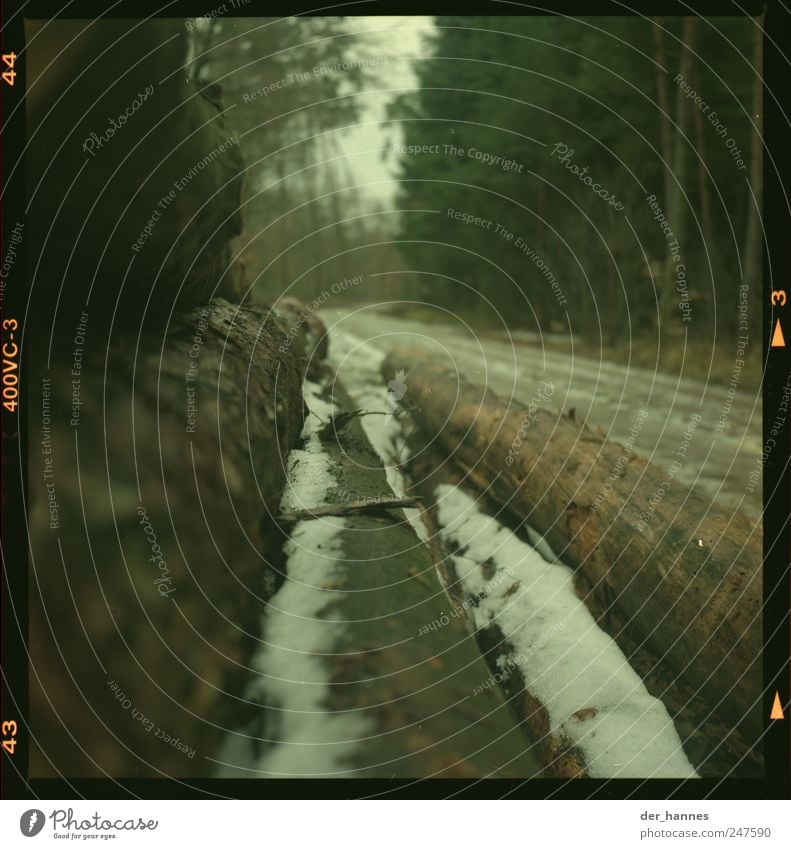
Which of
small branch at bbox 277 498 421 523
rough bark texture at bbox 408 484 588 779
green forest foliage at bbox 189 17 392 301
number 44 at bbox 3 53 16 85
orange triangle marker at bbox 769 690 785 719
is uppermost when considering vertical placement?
number 44 at bbox 3 53 16 85

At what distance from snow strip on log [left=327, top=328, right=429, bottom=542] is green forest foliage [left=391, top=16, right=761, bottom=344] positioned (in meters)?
0.97

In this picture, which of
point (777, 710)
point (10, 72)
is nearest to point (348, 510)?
point (777, 710)

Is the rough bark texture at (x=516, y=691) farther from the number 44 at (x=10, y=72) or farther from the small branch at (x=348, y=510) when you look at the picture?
the number 44 at (x=10, y=72)

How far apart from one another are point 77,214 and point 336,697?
6.45ft

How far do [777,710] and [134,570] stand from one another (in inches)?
95.0

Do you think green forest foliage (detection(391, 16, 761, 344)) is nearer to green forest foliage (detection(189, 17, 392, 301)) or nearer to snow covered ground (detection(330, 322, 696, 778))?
green forest foliage (detection(189, 17, 392, 301))

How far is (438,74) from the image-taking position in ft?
12.2

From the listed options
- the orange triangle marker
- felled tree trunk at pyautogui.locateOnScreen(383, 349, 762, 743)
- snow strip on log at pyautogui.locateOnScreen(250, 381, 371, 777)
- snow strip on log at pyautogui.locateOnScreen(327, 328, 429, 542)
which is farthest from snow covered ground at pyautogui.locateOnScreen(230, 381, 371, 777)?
the orange triangle marker

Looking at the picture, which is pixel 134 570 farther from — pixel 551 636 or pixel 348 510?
pixel 551 636

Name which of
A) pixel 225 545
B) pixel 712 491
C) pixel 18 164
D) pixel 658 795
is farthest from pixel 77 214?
pixel 712 491

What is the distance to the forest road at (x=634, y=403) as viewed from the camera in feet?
11.9

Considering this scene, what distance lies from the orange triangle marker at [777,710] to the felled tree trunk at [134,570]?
1932 millimetres
